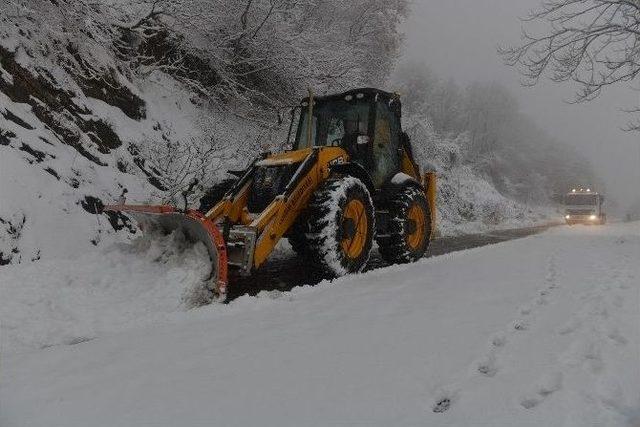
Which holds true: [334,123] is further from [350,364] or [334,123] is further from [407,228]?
[350,364]

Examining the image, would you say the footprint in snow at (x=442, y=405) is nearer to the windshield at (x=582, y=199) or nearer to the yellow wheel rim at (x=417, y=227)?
the yellow wheel rim at (x=417, y=227)

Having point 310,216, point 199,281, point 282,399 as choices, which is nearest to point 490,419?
point 282,399

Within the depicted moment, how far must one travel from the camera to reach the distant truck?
74.3 ft

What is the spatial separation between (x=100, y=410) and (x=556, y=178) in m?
70.3

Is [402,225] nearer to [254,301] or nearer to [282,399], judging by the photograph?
[254,301]

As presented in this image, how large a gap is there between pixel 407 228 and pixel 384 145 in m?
1.26

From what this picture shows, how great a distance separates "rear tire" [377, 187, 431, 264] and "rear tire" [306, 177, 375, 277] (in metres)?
0.78

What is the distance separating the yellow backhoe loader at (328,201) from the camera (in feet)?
15.4

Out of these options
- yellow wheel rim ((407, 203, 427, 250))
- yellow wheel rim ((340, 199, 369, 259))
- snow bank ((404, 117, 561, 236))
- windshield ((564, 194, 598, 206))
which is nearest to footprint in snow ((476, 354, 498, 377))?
yellow wheel rim ((340, 199, 369, 259))

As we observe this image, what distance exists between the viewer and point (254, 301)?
421cm

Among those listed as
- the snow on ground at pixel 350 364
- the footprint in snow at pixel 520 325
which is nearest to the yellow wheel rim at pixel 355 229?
the snow on ground at pixel 350 364

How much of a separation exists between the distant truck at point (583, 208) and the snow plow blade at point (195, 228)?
2250 cm

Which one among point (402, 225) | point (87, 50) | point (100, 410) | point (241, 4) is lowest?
point (100, 410)

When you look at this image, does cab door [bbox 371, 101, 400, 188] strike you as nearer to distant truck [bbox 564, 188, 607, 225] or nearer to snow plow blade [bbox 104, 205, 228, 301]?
snow plow blade [bbox 104, 205, 228, 301]
